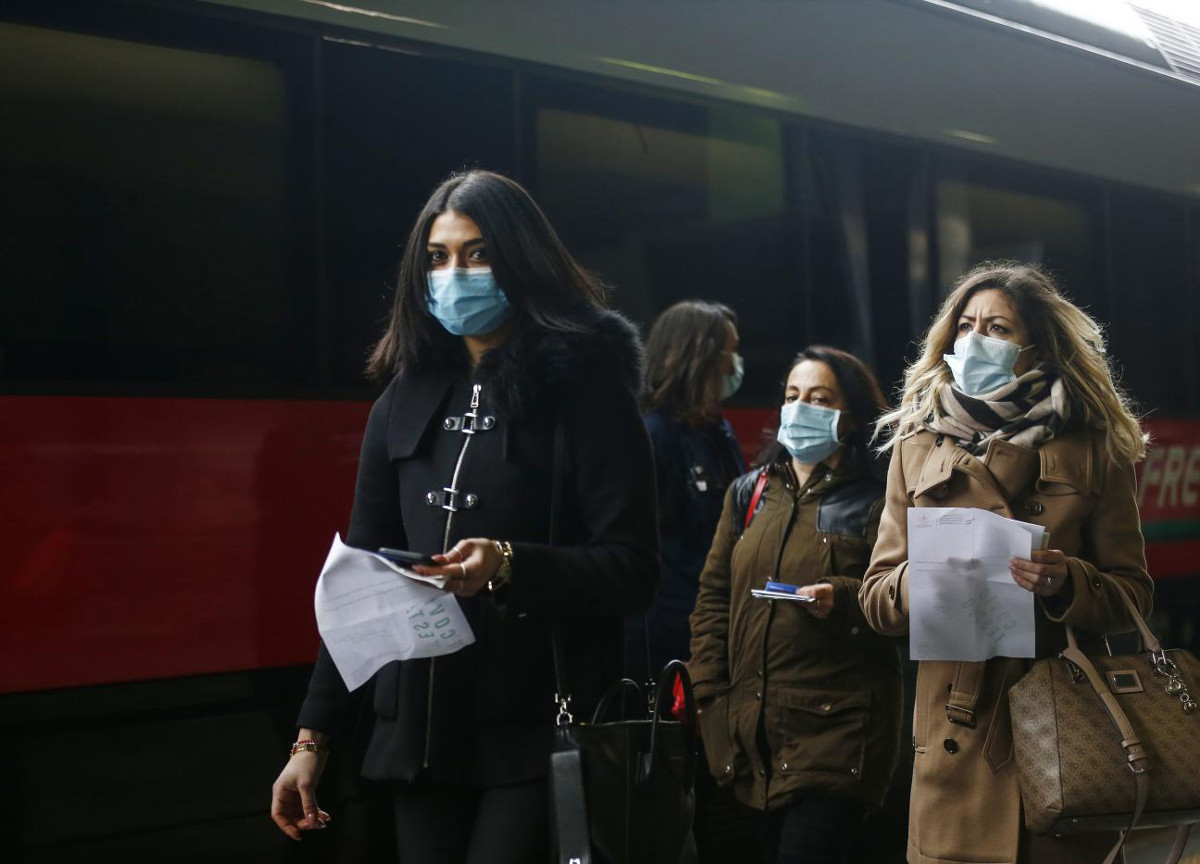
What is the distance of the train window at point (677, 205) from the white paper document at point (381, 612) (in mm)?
2753

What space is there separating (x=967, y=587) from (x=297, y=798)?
127cm

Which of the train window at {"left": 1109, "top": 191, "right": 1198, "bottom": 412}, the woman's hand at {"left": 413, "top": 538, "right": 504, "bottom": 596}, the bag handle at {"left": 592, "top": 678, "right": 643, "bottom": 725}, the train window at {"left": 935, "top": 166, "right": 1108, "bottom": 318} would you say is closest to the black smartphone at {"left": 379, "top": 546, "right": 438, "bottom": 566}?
the woman's hand at {"left": 413, "top": 538, "right": 504, "bottom": 596}

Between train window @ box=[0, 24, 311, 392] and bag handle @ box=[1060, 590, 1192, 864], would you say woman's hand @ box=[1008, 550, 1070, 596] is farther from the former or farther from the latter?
train window @ box=[0, 24, 311, 392]

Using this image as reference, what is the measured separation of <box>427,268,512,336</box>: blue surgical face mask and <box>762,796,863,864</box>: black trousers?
1729 millimetres

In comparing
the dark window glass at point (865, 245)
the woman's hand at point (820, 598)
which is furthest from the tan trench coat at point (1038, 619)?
the dark window glass at point (865, 245)

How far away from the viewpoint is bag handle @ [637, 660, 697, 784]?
7.52ft

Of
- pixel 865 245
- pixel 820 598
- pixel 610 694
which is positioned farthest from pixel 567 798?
pixel 865 245

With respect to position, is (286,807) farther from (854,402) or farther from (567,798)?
(854,402)

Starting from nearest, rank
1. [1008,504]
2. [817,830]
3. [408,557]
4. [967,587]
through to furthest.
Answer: [408,557]
[967,587]
[1008,504]
[817,830]

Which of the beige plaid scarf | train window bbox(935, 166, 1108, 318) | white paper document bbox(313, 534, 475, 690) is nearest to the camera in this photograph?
white paper document bbox(313, 534, 475, 690)

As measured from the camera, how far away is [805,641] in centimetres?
381

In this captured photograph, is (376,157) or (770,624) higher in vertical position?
(376,157)

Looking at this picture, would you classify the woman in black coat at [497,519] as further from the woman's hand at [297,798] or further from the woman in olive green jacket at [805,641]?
the woman in olive green jacket at [805,641]

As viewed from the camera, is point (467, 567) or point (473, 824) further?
point (473, 824)
